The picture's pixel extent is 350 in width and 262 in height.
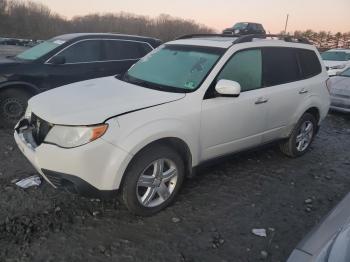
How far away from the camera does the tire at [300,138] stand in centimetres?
517

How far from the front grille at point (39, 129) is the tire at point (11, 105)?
2.87 meters

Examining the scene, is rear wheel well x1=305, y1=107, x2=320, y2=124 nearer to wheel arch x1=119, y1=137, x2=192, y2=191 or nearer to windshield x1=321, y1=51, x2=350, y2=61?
wheel arch x1=119, y1=137, x2=192, y2=191

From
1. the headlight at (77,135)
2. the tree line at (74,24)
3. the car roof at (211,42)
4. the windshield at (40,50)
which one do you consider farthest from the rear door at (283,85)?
the tree line at (74,24)

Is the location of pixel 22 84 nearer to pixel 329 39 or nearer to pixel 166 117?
pixel 166 117

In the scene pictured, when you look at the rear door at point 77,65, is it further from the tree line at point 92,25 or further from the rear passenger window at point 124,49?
the tree line at point 92,25

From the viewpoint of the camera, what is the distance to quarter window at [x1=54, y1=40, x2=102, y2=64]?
653 cm

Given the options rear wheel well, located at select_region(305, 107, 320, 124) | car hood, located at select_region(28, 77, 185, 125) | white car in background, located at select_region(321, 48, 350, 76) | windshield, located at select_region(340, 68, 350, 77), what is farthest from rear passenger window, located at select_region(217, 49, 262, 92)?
white car in background, located at select_region(321, 48, 350, 76)

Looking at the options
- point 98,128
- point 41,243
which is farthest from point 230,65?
point 41,243

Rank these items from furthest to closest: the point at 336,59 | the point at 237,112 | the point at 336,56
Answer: the point at 336,56 < the point at 336,59 < the point at 237,112

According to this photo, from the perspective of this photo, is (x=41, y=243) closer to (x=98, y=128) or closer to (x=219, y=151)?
(x=98, y=128)

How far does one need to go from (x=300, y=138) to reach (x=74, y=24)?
63385 mm

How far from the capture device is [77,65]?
21.5ft

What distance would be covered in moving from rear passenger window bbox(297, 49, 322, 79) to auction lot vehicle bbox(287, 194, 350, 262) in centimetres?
330

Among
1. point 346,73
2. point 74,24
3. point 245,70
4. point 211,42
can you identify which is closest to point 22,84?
point 211,42
